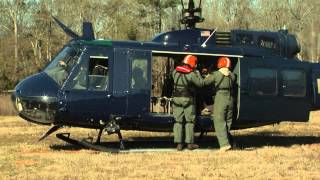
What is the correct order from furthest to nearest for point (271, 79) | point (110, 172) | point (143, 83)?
point (271, 79) → point (143, 83) → point (110, 172)

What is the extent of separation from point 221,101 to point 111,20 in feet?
145

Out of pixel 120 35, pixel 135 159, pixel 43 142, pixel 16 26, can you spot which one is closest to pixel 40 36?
pixel 16 26

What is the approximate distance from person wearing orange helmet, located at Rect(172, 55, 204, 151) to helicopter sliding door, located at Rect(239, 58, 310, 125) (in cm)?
117

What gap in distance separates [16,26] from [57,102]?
2128 inches

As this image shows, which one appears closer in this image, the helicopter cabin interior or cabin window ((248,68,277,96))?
cabin window ((248,68,277,96))

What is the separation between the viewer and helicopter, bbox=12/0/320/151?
38.2 feet

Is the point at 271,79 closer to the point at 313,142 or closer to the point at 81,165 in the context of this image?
the point at 313,142

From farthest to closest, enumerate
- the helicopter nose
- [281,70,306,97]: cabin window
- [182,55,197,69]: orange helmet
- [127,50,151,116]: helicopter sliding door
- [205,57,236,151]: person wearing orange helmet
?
1. [281,70,306,97]: cabin window
2. [205,57,236,151]: person wearing orange helmet
3. [182,55,197,69]: orange helmet
4. [127,50,151,116]: helicopter sliding door
5. the helicopter nose

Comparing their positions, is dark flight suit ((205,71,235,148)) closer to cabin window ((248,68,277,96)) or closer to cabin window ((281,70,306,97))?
cabin window ((248,68,277,96))

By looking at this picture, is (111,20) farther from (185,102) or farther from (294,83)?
(185,102)

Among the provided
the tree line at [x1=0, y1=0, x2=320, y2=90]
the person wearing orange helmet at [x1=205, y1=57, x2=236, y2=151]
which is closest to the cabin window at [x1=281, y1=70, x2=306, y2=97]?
the person wearing orange helmet at [x1=205, y1=57, x2=236, y2=151]

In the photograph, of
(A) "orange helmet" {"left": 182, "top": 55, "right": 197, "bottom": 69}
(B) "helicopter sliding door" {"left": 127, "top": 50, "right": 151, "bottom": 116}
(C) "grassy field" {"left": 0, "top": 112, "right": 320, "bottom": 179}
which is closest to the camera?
(C) "grassy field" {"left": 0, "top": 112, "right": 320, "bottom": 179}

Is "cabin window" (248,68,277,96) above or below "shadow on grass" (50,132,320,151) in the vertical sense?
above

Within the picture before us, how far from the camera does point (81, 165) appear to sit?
394 inches
